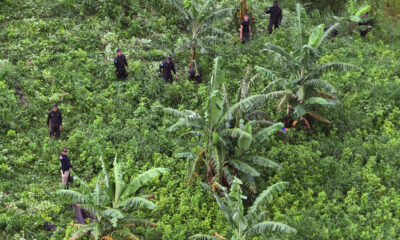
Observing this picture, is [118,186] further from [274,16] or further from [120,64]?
[274,16]

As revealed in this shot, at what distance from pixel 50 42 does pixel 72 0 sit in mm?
3370

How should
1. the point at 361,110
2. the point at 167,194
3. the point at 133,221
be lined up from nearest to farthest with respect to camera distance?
the point at 133,221, the point at 167,194, the point at 361,110

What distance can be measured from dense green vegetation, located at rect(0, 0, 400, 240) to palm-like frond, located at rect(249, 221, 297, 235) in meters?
0.02

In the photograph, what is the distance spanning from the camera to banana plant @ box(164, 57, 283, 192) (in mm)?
11047

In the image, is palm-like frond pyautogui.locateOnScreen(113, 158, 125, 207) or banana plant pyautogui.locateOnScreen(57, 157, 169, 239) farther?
palm-like frond pyautogui.locateOnScreen(113, 158, 125, 207)

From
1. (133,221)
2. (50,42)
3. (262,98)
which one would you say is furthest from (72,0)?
(133,221)

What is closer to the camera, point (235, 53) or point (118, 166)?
point (118, 166)

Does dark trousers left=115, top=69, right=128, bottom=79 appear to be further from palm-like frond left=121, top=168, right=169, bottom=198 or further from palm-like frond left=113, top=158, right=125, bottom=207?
palm-like frond left=121, top=168, right=169, bottom=198

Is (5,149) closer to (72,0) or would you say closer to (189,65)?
(189,65)

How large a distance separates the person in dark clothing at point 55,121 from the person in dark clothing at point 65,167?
1.85 meters

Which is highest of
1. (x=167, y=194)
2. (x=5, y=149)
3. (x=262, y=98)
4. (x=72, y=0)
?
(x=72, y=0)

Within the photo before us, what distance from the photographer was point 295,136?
14266 millimetres

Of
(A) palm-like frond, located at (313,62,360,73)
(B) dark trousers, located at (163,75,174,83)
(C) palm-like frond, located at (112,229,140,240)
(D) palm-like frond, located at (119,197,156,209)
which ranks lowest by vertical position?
(C) palm-like frond, located at (112,229,140,240)

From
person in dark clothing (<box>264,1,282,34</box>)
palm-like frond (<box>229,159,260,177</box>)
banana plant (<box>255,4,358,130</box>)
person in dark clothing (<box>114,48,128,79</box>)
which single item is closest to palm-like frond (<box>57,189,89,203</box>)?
palm-like frond (<box>229,159,260,177</box>)
